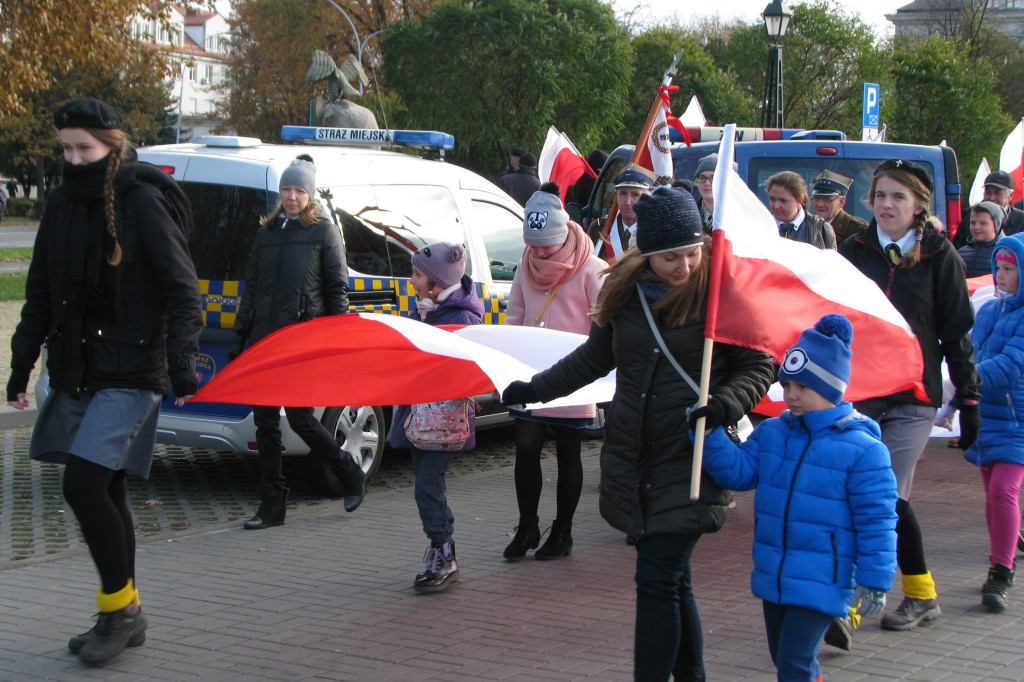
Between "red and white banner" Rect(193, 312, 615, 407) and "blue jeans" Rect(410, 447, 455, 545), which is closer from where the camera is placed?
"red and white banner" Rect(193, 312, 615, 407)

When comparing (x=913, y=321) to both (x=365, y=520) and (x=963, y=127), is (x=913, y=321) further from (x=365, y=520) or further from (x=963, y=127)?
(x=963, y=127)

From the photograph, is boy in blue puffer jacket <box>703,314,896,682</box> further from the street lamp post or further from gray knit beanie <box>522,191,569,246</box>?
the street lamp post

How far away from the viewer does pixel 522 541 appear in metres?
6.31

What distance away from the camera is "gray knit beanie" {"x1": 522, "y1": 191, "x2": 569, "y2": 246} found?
6.13 metres

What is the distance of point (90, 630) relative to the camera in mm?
4844

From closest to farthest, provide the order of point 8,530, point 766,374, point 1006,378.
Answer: point 766,374, point 1006,378, point 8,530

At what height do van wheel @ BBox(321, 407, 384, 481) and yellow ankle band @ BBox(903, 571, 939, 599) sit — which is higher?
van wheel @ BBox(321, 407, 384, 481)

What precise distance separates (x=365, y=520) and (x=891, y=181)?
3.65 meters

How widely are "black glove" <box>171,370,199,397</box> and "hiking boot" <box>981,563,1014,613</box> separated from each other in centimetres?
358

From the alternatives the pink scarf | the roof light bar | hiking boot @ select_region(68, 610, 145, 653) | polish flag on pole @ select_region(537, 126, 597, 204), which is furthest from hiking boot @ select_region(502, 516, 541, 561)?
polish flag on pole @ select_region(537, 126, 597, 204)

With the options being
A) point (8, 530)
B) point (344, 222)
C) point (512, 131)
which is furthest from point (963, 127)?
point (8, 530)

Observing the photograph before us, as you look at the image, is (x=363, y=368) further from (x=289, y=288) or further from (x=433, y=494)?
(x=289, y=288)

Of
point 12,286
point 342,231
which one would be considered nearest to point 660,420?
point 342,231

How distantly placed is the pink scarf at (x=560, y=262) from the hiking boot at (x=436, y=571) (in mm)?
1451
